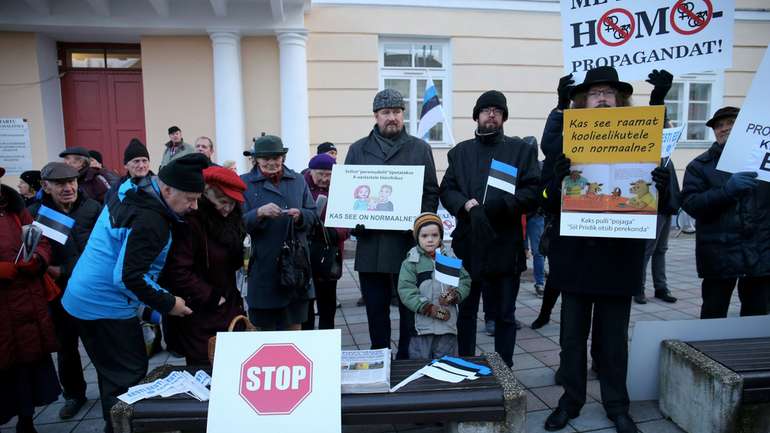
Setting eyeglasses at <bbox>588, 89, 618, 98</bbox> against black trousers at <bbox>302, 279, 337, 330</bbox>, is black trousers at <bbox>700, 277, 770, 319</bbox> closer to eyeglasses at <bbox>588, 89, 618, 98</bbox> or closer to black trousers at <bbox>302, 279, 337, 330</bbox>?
eyeglasses at <bbox>588, 89, 618, 98</bbox>

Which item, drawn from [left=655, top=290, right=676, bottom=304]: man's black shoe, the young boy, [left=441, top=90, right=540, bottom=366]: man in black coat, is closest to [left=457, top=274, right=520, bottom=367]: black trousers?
[left=441, top=90, right=540, bottom=366]: man in black coat

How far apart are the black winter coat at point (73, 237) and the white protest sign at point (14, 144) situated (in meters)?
5.65

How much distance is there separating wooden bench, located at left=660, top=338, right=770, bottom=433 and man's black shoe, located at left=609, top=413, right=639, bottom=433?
34 cm

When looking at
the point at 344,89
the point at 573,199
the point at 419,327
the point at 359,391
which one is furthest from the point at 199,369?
the point at 344,89

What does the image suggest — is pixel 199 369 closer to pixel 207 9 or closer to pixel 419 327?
pixel 419 327

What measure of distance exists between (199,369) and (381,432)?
118 centimetres

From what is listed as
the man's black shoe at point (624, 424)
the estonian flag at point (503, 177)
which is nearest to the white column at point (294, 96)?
the estonian flag at point (503, 177)

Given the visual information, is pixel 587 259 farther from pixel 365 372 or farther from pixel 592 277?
pixel 365 372

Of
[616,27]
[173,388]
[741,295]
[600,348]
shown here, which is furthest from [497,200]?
[173,388]

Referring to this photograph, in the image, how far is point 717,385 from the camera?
2.63m

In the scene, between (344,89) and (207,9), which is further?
(344,89)

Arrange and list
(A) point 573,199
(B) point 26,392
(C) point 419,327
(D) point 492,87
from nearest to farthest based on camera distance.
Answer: (A) point 573,199
(B) point 26,392
(C) point 419,327
(D) point 492,87

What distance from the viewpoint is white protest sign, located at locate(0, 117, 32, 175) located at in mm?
7863

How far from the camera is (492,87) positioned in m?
9.45
